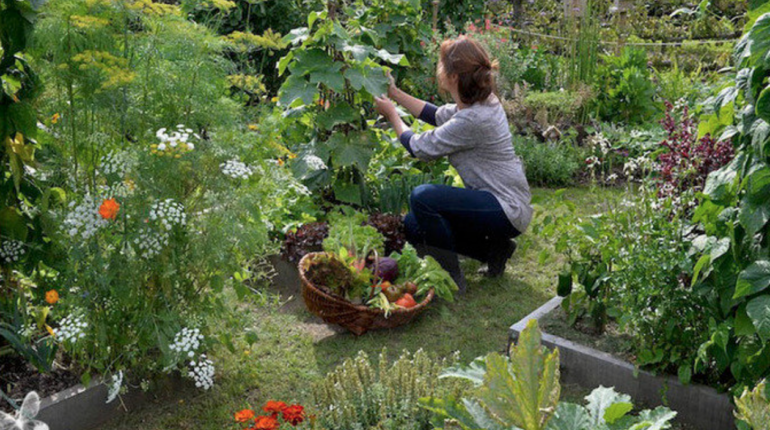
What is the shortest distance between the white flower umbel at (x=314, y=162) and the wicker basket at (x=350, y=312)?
0.58 metres

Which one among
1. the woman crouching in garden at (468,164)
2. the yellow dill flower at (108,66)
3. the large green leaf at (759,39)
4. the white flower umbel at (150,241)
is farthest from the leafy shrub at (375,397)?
the woman crouching in garden at (468,164)

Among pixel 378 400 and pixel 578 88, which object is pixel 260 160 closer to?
pixel 378 400

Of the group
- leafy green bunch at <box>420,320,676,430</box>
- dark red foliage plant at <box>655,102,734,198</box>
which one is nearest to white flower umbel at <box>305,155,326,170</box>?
dark red foliage plant at <box>655,102,734,198</box>

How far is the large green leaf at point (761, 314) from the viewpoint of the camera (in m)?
2.60

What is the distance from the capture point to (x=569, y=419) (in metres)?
2.27

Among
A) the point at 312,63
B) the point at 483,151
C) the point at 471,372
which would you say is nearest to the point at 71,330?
the point at 471,372

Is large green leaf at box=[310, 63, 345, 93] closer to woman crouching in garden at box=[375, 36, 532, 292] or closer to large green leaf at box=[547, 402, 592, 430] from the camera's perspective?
woman crouching in garden at box=[375, 36, 532, 292]

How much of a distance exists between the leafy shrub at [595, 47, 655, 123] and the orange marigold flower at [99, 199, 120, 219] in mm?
5175

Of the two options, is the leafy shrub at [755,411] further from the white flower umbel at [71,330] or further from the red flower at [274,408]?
the white flower umbel at [71,330]

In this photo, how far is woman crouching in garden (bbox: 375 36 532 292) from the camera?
4.23m

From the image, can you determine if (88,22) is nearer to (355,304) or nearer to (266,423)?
(266,423)

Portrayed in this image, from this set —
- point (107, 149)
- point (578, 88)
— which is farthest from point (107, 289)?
Result: point (578, 88)

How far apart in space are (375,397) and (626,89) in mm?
4929

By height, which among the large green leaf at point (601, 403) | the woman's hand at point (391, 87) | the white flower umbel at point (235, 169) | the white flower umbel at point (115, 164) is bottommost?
the large green leaf at point (601, 403)
